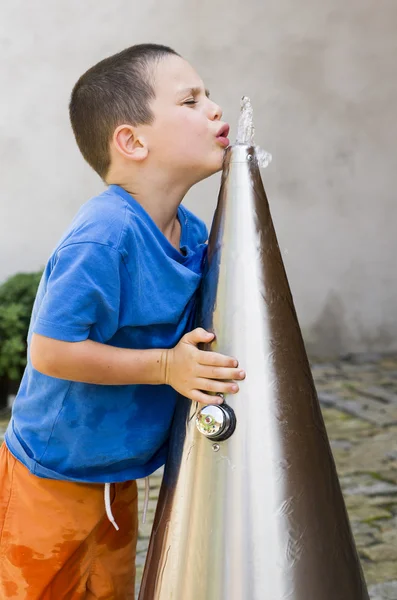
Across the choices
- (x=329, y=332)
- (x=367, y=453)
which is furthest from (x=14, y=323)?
(x=329, y=332)

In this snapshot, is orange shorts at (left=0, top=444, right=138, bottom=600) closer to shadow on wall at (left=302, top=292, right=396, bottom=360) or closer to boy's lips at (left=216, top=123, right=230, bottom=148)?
boy's lips at (left=216, top=123, right=230, bottom=148)

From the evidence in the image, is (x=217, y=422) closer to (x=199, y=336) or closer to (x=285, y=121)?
(x=199, y=336)

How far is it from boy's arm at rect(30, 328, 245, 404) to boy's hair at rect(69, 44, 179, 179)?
0.36 metres

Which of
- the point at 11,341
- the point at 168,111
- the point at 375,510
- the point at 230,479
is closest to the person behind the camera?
the point at 230,479

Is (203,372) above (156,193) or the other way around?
the other way around

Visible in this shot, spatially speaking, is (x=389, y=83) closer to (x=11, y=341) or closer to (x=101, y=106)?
(x=11, y=341)

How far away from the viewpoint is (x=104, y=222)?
4.06ft

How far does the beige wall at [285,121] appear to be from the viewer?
488 centimetres

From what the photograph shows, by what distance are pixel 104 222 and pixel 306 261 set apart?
4.34 meters

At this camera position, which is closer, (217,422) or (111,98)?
(217,422)

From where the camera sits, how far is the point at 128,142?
136 cm

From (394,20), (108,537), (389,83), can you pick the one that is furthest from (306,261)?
(108,537)

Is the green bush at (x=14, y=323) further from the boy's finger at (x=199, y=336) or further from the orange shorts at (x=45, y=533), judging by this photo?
the boy's finger at (x=199, y=336)

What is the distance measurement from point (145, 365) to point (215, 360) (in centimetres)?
11
